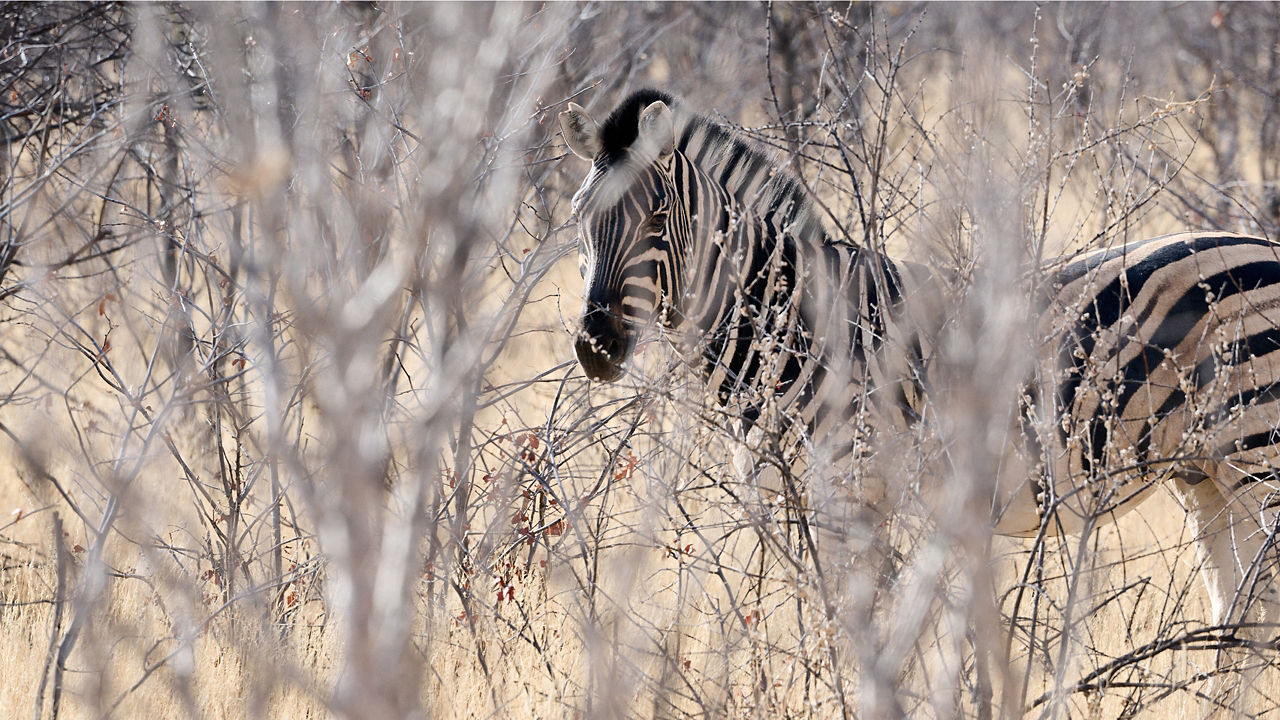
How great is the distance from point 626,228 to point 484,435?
94 centimetres

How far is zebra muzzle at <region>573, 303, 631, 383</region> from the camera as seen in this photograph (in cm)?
322

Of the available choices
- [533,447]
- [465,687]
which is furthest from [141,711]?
[533,447]

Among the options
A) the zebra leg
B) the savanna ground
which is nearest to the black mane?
the savanna ground

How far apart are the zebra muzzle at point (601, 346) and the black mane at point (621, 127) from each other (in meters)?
0.59

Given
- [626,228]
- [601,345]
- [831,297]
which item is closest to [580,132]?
[626,228]

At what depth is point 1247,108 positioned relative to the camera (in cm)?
788

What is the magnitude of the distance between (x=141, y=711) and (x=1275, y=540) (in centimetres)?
306

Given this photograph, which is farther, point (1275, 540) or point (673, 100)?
point (673, 100)

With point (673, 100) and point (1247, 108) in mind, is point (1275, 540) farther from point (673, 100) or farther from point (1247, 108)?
point (1247, 108)

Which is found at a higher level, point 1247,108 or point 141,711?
point 1247,108

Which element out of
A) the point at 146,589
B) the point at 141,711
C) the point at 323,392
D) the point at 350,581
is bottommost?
the point at 350,581

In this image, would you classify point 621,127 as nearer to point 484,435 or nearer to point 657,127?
point 657,127

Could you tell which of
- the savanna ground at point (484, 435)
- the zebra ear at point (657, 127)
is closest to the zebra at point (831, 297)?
the zebra ear at point (657, 127)

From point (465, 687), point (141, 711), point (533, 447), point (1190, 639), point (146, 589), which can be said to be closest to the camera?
point (1190, 639)
